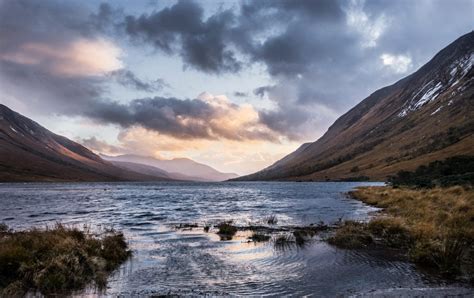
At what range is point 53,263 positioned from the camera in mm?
15000

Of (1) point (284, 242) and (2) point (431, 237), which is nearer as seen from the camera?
(2) point (431, 237)

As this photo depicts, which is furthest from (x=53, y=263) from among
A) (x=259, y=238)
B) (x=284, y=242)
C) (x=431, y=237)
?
(x=431, y=237)

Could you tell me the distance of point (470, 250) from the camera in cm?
1817

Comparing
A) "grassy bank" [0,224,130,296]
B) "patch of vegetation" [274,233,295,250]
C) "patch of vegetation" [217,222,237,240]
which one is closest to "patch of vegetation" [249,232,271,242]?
"patch of vegetation" [274,233,295,250]

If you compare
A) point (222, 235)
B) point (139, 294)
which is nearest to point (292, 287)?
point (139, 294)

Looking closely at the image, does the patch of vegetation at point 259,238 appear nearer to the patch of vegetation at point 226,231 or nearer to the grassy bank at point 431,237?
Result: the patch of vegetation at point 226,231

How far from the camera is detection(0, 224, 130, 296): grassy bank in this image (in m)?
13.7

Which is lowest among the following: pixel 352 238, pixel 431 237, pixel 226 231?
pixel 226 231

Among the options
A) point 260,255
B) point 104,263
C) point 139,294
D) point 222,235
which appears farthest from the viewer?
point 222,235

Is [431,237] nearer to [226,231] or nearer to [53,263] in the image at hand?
[226,231]

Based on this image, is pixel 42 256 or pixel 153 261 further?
pixel 153 261

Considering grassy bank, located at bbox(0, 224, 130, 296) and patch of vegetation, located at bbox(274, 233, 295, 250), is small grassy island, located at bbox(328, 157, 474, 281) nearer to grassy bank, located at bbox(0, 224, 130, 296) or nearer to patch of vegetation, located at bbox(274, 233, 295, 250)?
patch of vegetation, located at bbox(274, 233, 295, 250)

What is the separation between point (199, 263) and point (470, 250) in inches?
543

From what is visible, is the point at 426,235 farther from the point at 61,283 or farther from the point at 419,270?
the point at 61,283
